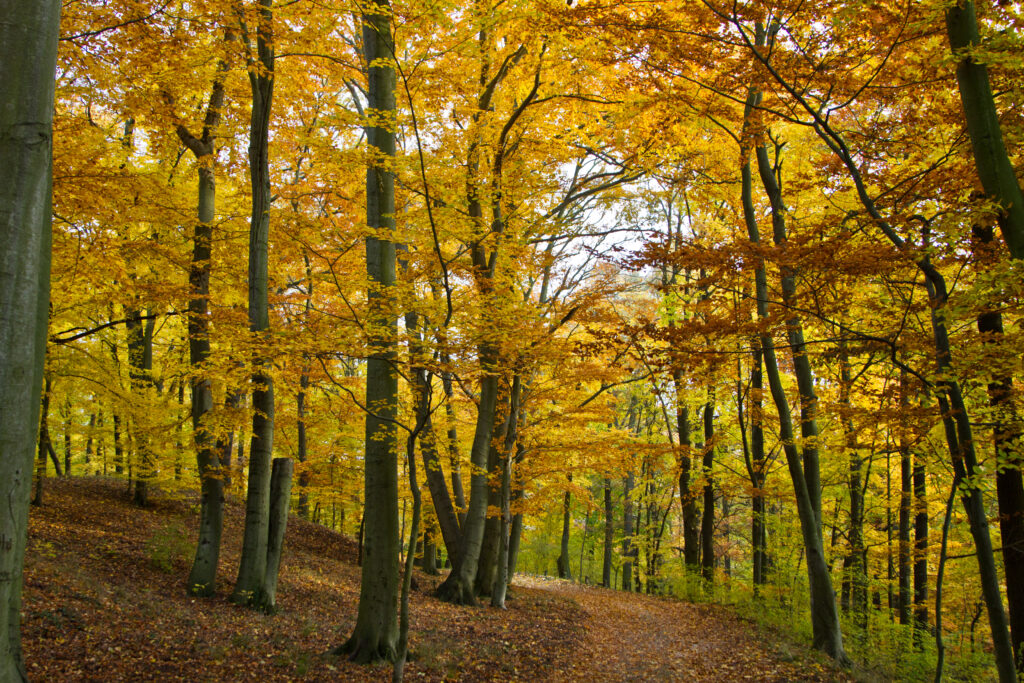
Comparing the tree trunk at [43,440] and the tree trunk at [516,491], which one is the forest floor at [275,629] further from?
the tree trunk at [516,491]

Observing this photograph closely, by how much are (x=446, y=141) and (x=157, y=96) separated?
Answer: 4795mm

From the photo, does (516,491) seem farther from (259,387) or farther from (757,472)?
(259,387)

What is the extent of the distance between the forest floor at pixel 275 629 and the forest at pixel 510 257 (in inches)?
23.7

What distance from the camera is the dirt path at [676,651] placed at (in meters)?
7.51

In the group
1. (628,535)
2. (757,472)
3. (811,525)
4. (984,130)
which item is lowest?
(628,535)

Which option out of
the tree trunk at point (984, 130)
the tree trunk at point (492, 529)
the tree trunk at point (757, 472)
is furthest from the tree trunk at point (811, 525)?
the tree trunk at point (492, 529)

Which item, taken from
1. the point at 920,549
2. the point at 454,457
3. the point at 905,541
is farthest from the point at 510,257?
the point at 905,541

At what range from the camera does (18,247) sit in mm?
2578

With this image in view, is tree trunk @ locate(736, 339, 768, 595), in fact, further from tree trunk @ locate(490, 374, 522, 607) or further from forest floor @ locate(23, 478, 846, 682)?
tree trunk @ locate(490, 374, 522, 607)

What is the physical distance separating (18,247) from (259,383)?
6.00 metres

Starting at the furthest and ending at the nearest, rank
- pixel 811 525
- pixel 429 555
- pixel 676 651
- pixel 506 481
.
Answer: pixel 429 555 → pixel 506 481 → pixel 676 651 → pixel 811 525

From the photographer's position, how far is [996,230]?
6.69 m

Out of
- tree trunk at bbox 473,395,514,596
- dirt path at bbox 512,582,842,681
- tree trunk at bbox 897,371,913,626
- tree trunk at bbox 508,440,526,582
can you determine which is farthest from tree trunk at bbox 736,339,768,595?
tree trunk at bbox 473,395,514,596

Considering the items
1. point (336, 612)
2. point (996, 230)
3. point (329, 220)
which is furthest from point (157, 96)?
point (996, 230)
